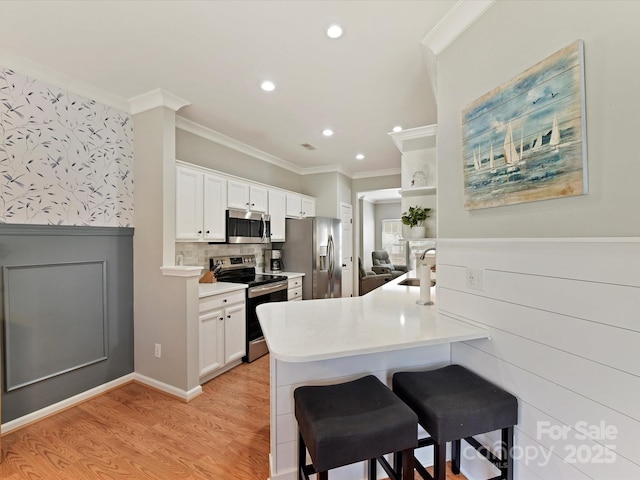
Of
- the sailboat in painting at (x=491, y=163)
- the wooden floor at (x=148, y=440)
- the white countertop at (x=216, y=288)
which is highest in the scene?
the sailboat in painting at (x=491, y=163)

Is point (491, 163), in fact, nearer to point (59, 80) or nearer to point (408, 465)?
point (408, 465)

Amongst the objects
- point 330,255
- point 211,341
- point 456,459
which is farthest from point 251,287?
point 456,459

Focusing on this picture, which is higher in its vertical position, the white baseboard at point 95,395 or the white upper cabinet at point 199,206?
the white upper cabinet at point 199,206

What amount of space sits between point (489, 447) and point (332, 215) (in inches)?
162

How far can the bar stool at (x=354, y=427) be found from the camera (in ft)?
3.52

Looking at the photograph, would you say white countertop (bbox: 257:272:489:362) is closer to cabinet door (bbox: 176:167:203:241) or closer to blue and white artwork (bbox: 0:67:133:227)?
cabinet door (bbox: 176:167:203:241)

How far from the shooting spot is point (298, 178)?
5516 mm

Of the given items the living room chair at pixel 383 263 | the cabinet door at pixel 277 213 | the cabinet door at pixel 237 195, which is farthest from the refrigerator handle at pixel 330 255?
the living room chair at pixel 383 263

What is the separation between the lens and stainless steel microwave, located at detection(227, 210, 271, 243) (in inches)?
139

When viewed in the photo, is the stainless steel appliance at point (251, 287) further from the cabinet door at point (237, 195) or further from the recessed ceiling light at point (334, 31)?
the recessed ceiling light at point (334, 31)

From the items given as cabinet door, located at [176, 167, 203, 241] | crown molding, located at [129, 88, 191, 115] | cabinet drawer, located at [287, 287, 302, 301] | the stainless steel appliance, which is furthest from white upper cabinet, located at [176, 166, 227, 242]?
cabinet drawer, located at [287, 287, 302, 301]

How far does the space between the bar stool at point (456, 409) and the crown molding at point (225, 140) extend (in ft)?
10.8

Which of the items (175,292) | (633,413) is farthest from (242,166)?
(633,413)

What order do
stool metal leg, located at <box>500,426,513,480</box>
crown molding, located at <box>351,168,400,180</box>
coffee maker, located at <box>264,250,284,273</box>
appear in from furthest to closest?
1. crown molding, located at <box>351,168,400,180</box>
2. coffee maker, located at <box>264,250,284,273</box>
3. stool metal leg, located at <box>500,426,513,480</box>
